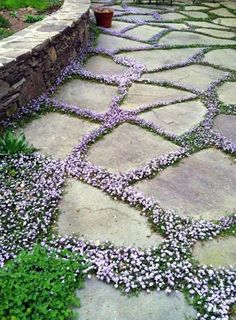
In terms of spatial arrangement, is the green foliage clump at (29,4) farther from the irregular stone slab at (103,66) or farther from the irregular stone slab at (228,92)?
the irregular stone slab at (228,92)

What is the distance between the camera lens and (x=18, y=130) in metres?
3.46

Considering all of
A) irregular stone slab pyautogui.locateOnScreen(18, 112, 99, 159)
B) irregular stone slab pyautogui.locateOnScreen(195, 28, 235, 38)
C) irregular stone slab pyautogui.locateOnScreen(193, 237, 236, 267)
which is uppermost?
irregular stone slab pyautogui.locateOnScreen(195, 28, 235, 38)

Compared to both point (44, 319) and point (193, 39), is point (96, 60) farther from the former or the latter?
point (44, 319)

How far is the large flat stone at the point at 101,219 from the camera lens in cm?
239

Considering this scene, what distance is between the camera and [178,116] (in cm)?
379

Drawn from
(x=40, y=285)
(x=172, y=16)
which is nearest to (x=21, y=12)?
(x=172, y=16)

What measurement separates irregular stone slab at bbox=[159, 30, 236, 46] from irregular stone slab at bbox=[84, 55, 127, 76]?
129 cm

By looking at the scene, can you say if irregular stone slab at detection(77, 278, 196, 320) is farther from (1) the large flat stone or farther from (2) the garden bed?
(2) the garden bed

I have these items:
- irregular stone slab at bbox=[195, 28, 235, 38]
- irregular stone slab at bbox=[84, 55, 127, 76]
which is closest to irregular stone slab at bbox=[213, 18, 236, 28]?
irregular stone slab at bbox=[195, 28, 235, 38]

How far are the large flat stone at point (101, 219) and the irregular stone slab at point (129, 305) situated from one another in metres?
0.36

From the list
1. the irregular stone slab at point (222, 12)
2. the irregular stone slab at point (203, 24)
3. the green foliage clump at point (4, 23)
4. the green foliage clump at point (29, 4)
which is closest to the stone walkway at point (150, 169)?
the green foliage clump at point (4, 23)

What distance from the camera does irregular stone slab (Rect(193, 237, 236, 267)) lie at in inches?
88.4

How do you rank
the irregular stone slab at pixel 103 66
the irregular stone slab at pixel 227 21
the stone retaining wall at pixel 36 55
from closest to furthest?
the stone retaining wall at pixel 36 55
the irregular stone slab at pixel 103 66
the irregular stone slab at pixel 227 21

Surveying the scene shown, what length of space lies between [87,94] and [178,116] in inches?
40.5
